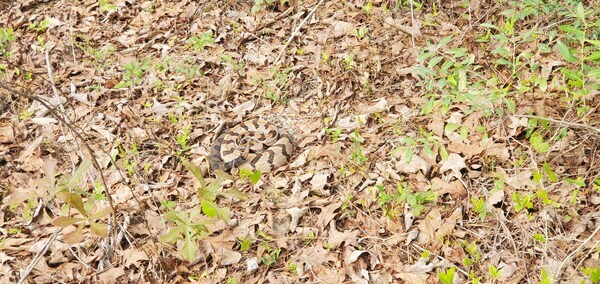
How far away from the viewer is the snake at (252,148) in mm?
4953

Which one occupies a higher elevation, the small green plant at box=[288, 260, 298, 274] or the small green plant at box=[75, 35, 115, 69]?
the small green plant at box=[75, 35, 115, 69]

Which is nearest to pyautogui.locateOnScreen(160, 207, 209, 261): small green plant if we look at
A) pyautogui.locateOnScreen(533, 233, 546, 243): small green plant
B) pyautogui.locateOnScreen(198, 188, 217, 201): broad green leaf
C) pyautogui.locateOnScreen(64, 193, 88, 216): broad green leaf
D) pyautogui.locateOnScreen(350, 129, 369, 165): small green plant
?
pyautogui.locateOnScreen(198, 188, 217, 201): broad green leaf

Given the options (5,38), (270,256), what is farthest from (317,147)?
(5,38)

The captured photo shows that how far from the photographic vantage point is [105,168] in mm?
5039

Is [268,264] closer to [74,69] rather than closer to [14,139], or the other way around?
[14,139]

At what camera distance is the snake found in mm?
4953

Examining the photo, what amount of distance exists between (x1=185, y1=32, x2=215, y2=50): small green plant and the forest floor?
29 mm

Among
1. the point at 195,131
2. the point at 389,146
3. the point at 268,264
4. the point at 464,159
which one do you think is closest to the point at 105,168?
the point at 195,131

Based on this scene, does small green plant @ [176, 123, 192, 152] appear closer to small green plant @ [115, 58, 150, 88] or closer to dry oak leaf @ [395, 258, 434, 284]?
small green plant @ [115, 58, 150, 88]

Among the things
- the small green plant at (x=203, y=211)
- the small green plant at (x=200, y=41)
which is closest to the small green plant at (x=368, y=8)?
the small green plant at (x=200, y=41)

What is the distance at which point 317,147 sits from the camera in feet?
15.7

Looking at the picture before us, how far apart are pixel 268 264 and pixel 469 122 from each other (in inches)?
86.1

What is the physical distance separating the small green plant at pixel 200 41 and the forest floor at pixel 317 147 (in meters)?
0.03

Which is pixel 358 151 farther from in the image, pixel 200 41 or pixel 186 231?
pixel 200 41
